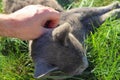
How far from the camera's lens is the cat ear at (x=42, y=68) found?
2.23 meters

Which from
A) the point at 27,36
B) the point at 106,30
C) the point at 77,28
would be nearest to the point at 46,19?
the point at 27,36

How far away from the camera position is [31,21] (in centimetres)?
237

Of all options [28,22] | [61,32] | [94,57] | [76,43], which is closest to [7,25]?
[28,22]

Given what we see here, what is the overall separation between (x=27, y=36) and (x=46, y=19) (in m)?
0.17

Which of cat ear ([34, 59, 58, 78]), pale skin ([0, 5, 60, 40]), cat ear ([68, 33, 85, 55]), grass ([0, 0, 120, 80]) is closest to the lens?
cat ear ([34, 59, 58, 78])

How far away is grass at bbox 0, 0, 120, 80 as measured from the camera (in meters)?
2.62

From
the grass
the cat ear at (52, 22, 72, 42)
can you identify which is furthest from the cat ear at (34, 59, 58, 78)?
the grass

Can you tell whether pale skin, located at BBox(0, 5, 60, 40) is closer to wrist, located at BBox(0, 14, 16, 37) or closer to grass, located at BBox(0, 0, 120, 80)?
wrist, located at BBox(0, 14, 16, 37)

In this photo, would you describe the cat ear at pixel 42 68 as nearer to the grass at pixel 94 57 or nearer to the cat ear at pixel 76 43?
the cat ear at pixel 76 43

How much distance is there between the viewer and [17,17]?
2.37m

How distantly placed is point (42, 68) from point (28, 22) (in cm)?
31

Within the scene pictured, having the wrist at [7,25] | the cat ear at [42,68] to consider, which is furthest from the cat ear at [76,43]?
the wrist at [7,25]

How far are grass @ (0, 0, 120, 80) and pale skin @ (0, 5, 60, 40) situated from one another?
1.39ft

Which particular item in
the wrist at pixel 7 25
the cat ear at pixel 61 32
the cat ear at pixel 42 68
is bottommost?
the cat ear at pixel 42 68
